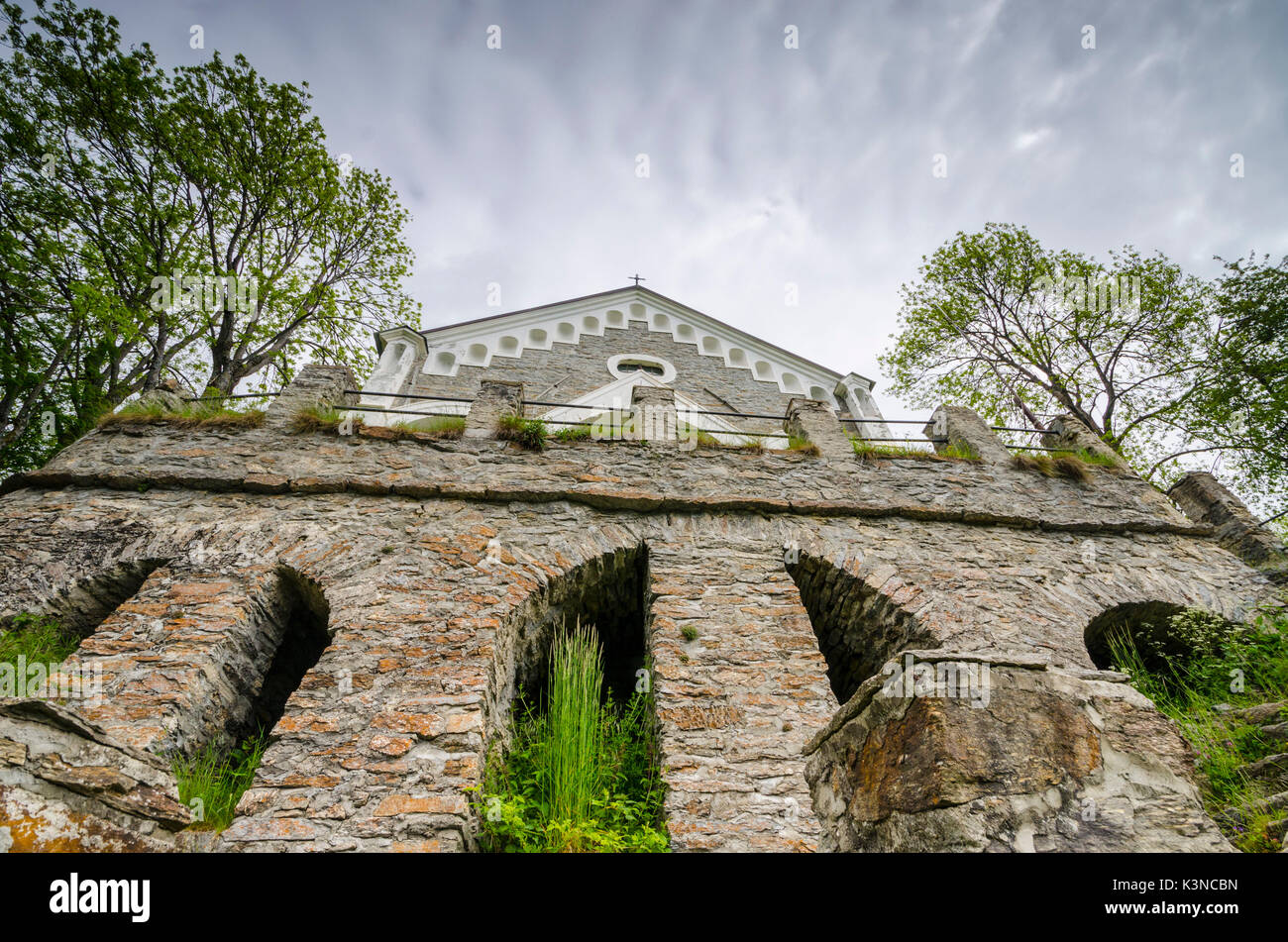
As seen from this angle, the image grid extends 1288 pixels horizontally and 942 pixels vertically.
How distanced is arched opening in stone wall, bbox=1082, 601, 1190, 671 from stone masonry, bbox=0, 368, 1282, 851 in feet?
0.60

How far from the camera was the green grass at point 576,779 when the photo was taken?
4152 mm

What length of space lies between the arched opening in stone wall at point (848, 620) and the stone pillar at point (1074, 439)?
15.8 feet

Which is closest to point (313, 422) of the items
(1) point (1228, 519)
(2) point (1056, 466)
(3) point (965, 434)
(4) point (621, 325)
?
(3) point (965, 434)

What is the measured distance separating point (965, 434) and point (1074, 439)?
1.86 metres

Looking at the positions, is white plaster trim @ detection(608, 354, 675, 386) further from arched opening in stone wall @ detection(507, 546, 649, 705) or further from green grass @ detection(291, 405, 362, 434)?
arched opening in stone wall @ detection(507, 546, 649, 705)

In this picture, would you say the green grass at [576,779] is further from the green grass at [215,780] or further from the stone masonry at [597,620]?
the green grass at [215,780]

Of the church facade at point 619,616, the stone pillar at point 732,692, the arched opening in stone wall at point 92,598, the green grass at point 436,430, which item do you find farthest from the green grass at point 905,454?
the arched opening in stone wall at point 92,598

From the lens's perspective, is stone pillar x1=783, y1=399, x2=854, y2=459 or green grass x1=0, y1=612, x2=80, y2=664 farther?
stone pillar x1=783, y1=399, x2=854, y2=459

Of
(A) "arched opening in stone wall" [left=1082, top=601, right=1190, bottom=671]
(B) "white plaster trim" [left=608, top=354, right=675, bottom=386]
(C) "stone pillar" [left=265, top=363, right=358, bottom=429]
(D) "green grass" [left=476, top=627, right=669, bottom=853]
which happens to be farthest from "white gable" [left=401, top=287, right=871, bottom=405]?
(D) "green grass" [left=476, top=627, right=669, bottom=853]

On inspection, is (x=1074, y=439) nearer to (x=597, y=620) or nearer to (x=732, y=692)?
(x=732, y=692)

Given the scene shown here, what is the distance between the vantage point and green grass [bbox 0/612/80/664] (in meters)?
4.95
